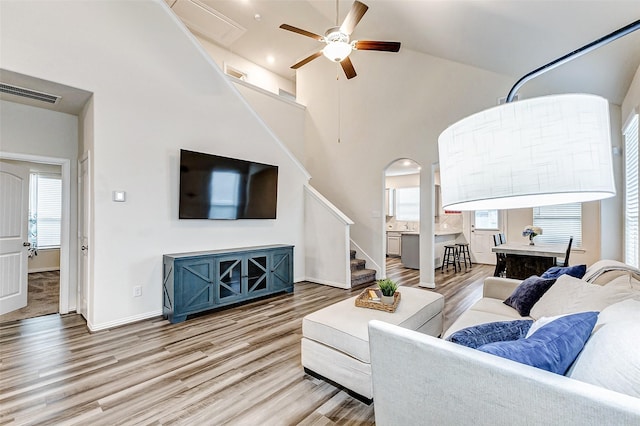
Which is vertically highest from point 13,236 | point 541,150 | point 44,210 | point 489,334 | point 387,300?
point 541,150

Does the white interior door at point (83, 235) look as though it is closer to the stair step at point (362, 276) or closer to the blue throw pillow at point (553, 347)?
the stair step at point (362, 276)

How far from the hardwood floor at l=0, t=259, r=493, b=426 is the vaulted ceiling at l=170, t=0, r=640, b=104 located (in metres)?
3.14

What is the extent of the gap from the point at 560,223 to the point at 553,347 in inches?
284

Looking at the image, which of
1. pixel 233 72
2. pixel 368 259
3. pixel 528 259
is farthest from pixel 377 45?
pixel 233 72

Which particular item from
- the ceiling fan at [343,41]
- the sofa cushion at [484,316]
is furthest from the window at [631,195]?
the ceiling fan at [343,41]

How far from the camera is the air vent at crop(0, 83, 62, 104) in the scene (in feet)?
10.2

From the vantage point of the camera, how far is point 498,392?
108 centimetres

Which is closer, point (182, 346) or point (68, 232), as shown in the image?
point (182, 346)

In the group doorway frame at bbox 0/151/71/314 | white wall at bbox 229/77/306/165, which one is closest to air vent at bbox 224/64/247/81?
white wall at bbox 229/77/306/165

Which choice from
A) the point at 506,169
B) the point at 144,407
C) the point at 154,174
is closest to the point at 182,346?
the point at 144,407

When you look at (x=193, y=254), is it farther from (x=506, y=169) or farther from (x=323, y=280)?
(x=506, y=169)

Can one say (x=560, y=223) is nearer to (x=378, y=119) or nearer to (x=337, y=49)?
(x=378, y=119)

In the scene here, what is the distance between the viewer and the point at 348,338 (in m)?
2.06

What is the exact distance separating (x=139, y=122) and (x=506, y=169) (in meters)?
4.00
